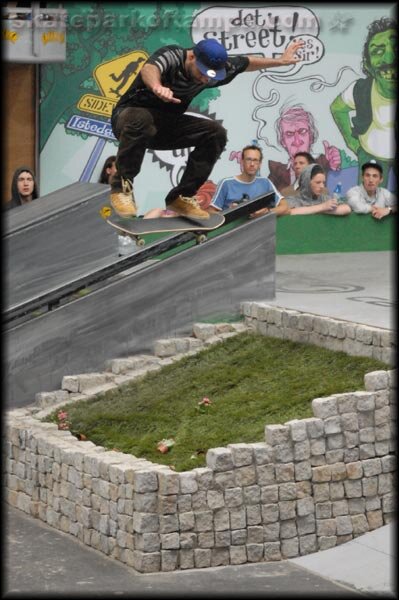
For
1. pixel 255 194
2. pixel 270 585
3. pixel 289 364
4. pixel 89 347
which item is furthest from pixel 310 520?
pixel 255 194

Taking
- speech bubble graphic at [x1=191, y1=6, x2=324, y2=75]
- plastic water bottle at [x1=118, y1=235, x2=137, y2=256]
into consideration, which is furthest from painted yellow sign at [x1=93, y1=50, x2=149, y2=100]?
plastic water bottle at [x1=118, y1=235, x2=137, y2=256]

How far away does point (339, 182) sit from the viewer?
24.3m

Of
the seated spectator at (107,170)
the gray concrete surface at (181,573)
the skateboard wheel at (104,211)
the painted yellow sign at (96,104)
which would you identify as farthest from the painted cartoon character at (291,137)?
the gray concrete surface at (181,573)

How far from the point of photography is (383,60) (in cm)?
2412

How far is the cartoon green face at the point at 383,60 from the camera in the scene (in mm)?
24016

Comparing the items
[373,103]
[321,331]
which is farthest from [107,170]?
[373,103]

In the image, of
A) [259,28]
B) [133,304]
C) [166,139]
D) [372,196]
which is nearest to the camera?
[166,139]

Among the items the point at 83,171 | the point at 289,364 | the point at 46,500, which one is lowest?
the point at 46,500

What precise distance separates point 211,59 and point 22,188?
5.59m

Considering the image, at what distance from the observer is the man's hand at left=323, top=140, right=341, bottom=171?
24.0 m

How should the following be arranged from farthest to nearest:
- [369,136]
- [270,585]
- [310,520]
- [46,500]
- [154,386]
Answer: [369,136] < [154,386] < [46,500] < [310,520] < [270,585]

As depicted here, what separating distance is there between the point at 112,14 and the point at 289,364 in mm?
6902

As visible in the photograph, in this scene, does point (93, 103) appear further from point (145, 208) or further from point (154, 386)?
point (154, 386)

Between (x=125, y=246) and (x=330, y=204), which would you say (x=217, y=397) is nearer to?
(x=125, y=246)
